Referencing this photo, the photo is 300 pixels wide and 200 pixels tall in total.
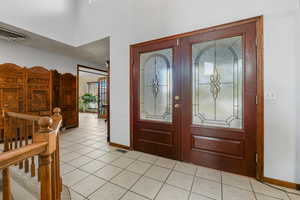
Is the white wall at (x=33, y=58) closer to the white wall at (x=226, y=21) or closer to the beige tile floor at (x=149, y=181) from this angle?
the white wall at (x=226, y=21)

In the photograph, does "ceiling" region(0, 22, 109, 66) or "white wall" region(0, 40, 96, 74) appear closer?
"ceiling" region(0, 22, 109, 66)

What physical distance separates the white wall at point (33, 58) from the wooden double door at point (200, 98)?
123 inches

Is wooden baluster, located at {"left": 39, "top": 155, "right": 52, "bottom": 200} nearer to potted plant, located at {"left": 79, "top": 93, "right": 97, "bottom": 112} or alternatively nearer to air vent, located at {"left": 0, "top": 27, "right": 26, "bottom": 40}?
air vent, located at {"left": 0, "top": 27, "right": 26, "bottom": 40}

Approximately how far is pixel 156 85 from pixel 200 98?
81 cm

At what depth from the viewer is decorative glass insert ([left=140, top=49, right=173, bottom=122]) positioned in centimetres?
235

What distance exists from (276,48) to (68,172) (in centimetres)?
327

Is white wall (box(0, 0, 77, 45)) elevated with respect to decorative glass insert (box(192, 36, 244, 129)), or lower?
elevated

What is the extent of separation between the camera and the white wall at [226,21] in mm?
1600

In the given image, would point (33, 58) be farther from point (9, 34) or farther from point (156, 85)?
point (156, 85)

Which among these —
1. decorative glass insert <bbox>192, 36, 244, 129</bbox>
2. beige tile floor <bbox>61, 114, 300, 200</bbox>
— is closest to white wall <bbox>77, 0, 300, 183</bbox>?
decorative glass insert <bbox>192, 36, 244, 129</bbox>

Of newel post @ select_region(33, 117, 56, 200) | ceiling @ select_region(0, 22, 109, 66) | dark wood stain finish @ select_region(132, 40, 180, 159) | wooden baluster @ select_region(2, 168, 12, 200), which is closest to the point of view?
wooden baluster @ select_region(2, 168, 12, 200)

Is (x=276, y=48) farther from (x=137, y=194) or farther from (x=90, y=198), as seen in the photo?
(x=90, y=198)

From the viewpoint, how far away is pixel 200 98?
2113 mm

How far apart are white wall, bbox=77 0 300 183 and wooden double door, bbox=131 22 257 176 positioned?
0.16 m
